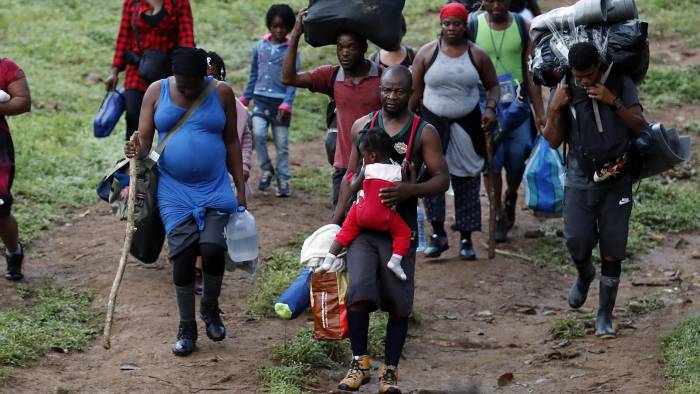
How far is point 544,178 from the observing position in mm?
9195

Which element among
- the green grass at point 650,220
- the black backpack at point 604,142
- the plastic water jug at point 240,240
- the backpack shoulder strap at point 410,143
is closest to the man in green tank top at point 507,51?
the green grass at point 650,220

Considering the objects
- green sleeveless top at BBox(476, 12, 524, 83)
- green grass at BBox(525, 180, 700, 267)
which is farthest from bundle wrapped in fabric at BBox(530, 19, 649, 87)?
green grass at BBox(525, 180, 700, 267)

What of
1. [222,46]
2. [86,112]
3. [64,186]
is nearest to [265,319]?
[64,186]

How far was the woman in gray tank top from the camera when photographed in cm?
867

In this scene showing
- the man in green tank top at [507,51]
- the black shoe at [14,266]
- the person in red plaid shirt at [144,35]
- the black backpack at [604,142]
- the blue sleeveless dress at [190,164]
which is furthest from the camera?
the man in green tank top at [507,51]

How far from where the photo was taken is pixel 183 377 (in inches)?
254

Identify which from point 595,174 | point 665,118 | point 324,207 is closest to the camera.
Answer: point 595,174

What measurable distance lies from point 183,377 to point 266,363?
53 cm

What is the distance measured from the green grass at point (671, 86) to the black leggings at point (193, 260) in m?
8.09

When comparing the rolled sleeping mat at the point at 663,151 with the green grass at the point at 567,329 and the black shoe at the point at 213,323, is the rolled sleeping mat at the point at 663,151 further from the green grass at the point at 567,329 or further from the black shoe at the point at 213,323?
the black shoe at the point at 213,323

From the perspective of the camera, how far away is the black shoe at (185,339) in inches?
267

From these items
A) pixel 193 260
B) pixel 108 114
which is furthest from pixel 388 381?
pixel 108 114

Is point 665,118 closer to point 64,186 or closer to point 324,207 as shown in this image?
point 324,207

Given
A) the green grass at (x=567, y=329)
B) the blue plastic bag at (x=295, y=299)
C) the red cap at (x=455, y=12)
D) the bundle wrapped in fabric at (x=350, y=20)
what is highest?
the bundle wrapped in fabric at (x=350, y=20)
